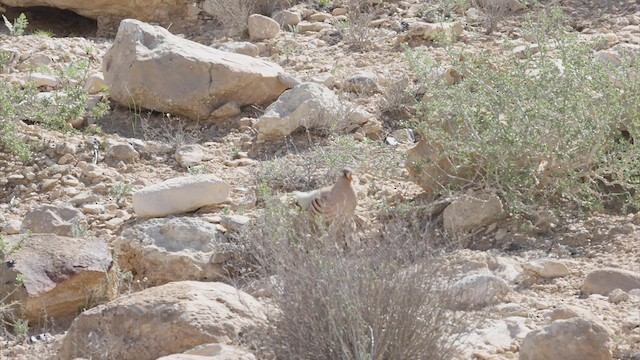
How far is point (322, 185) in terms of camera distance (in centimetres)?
624

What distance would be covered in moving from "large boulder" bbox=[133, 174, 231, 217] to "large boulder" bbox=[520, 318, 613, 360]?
2599mm

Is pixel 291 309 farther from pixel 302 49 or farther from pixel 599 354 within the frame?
pixel 302 49

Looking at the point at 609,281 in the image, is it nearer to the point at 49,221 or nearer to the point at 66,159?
the point at 49,221

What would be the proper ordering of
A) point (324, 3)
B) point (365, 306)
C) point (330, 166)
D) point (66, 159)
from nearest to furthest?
1. point (365, 306)
2. point (330, 166)
3. point (66, 159)
4. point (324, 3)

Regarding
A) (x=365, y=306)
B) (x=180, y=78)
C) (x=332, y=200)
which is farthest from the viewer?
(x=180, y=78)

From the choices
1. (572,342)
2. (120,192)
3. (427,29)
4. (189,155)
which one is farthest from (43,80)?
(572,342)

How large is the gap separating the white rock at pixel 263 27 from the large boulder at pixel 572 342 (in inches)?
205

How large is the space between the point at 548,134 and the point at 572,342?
75.1 inches

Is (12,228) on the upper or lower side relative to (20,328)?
lower

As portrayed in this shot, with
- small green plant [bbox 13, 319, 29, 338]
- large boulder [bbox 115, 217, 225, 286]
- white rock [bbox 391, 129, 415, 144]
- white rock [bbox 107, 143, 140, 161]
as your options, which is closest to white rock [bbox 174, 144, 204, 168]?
white rock [bbox 107, 143, 140, 161]

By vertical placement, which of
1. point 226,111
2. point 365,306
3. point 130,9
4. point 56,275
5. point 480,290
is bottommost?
point 130,9

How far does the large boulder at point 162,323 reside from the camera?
4078 mm

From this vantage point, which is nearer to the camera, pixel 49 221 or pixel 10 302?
pixel 10 302

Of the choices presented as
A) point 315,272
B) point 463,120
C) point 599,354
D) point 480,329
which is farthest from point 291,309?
point 463,120
